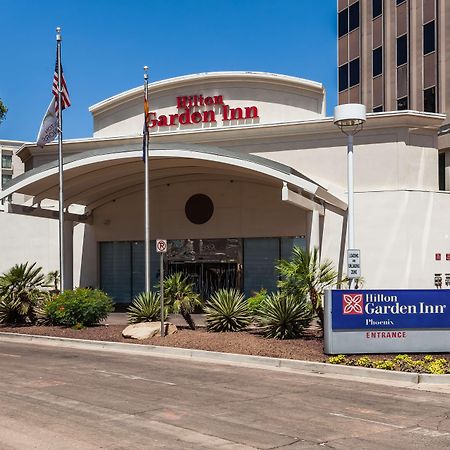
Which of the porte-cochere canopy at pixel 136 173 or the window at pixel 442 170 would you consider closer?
the porte-cochere canopy at pixel 136 173

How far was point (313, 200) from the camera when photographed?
3016 cm

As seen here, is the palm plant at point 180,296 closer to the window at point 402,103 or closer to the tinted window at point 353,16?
the window at point 402,103

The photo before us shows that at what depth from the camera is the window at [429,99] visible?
146 feet

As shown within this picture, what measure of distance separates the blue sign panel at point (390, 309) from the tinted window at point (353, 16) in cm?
4045

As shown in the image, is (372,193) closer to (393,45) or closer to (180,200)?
(180,200)

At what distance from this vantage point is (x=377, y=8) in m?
51.4

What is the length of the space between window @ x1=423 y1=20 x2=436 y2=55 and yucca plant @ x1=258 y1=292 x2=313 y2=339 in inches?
1175

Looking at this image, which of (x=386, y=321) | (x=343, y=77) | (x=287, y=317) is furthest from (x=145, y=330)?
(x=343, y=77)

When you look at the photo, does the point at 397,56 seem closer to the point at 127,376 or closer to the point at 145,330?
the point at 145,330

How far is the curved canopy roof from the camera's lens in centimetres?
2773

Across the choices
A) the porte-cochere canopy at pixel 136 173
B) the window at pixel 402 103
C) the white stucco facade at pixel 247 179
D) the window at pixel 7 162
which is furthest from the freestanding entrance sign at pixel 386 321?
the window at pixel 7 162

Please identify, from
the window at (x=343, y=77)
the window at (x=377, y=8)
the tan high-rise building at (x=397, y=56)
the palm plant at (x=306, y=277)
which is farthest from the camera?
the window at (x=343, y=77)

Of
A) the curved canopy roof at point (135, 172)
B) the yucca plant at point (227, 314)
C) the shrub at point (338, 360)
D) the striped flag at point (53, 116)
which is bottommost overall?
the shrub at point (338, 360)

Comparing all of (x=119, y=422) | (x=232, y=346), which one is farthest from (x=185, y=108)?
(x=119, y=422)
